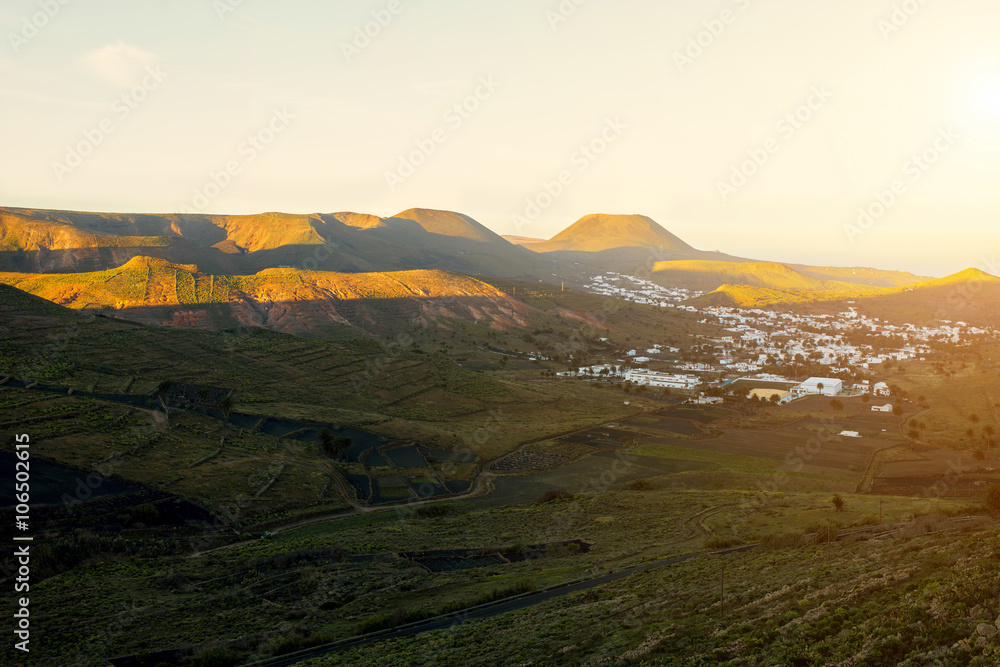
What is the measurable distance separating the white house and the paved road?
378 feet

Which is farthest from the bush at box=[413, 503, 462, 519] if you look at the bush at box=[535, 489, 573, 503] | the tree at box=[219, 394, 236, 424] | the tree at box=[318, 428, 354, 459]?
the tree at box=[219, 394, 236, 424]

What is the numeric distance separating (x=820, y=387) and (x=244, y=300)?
149 metres

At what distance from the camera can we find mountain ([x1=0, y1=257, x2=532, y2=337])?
146m

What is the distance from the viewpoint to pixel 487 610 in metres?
29.4

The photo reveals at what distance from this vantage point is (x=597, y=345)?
18838 cm

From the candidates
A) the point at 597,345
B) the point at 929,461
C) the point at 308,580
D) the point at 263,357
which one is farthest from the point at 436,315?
the point at 308,580

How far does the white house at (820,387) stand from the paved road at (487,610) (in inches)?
4532

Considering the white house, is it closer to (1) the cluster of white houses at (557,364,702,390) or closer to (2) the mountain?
(1) the cluster of white houses at (557,364,702,390)

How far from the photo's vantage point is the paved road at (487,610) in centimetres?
2602

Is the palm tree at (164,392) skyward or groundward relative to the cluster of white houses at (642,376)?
skyward

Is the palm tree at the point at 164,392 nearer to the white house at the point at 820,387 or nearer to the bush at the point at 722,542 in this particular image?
the bush at the point at 722,542

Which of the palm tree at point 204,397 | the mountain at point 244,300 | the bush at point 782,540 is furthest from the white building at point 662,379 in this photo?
the bush at point 782,540

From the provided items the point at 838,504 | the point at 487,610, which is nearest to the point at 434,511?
the point at 487,610

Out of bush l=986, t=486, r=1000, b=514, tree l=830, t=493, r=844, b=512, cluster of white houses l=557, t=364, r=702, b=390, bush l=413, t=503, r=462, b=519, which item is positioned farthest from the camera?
cluster of white houses l=557, t=364, r=702, b=390
